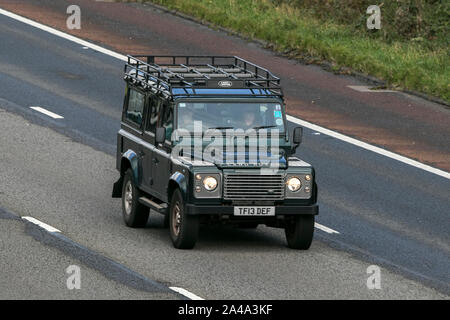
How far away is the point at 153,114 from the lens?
22766 millimetres

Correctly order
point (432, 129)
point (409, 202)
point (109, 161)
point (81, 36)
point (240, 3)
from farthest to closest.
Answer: point (240, 3) < point (81, 36) < point (432, 129) < point (109, 161) < point (409, 202)

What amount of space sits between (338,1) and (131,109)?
64.2 feet

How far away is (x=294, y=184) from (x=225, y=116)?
5.59 feet

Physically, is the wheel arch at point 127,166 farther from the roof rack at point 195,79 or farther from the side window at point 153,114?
the roof rack at point 195,79

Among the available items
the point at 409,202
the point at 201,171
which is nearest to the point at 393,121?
the point at 409,202

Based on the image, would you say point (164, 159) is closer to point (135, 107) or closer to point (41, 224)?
point (135, 107)

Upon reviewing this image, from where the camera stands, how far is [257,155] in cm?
2148

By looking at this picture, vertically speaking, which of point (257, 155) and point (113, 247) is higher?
point (257, 155)

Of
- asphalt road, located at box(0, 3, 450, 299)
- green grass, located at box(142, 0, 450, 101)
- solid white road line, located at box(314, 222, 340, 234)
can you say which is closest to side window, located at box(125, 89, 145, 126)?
asphalt road, located at box(0, 3, 450, 299)

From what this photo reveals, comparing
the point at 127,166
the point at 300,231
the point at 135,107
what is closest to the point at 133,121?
the point at 135,107

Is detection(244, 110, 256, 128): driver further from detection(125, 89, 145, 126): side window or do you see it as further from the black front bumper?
detection(125, 89, 145, 126): side window

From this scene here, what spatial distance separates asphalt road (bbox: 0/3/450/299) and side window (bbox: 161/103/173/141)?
5.52 feet

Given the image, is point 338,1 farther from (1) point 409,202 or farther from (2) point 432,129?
(1) point 409,202

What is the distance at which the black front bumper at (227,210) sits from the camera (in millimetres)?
20703
